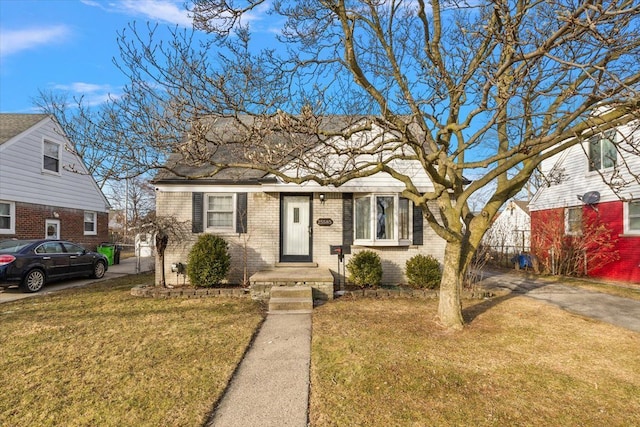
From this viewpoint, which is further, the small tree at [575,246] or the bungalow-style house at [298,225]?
the small tree at [575,246]

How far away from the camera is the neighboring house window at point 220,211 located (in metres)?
10.0

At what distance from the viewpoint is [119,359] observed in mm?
4508

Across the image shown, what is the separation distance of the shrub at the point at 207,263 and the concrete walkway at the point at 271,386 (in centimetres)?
350

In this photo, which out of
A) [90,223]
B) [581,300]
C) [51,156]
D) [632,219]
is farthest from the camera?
[90,223]

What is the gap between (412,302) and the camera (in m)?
8.04

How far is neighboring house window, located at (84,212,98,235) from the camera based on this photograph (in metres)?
17.3

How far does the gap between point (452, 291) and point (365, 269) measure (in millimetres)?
3118

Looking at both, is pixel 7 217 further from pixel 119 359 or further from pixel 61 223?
pixel 119 359

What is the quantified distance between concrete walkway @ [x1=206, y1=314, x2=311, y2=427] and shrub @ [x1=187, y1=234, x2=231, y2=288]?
3.50m

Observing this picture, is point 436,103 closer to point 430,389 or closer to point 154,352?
point 430,389

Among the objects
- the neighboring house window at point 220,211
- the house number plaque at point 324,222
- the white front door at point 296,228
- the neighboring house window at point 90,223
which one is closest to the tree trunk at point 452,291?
the house number plaque at point 324,222

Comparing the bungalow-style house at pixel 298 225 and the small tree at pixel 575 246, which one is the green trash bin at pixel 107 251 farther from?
the small tree at pixel 575 246

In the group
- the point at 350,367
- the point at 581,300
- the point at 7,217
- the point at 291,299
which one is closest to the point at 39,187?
the point at 7,217

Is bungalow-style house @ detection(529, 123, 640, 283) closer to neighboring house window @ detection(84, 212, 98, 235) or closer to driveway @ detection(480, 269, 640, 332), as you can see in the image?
driveway @ detection(480, 269, 640, 332)
